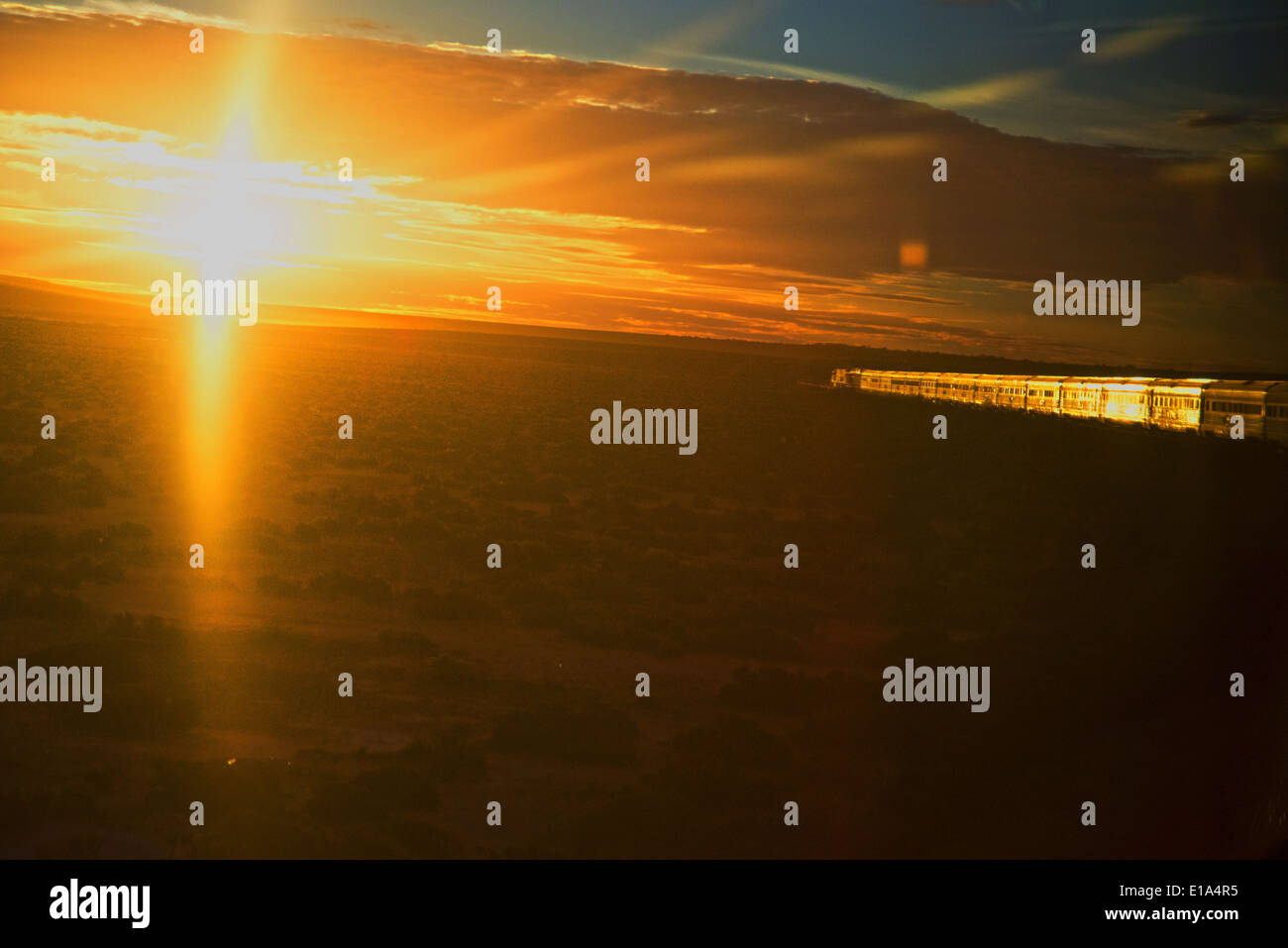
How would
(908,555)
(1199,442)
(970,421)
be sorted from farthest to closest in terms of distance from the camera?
(970,421) < (1199,442) < (908,555)

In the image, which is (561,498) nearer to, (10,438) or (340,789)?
(10,438)

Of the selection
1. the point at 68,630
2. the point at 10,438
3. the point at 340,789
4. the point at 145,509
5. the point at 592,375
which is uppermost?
the point at 592,375

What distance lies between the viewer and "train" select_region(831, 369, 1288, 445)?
147 ft

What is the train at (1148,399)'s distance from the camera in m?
44.8

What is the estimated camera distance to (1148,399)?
198ft

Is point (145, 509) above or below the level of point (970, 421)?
below

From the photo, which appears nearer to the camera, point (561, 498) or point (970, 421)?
point (561, 498)

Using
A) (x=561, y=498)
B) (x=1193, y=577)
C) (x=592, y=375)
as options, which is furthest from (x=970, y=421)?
(x=592, y=375)

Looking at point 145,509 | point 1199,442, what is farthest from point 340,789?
point 1199,442

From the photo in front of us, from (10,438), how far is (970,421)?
1807 inches

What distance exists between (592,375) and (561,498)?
103m

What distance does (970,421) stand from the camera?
64.6 m
